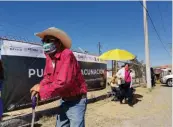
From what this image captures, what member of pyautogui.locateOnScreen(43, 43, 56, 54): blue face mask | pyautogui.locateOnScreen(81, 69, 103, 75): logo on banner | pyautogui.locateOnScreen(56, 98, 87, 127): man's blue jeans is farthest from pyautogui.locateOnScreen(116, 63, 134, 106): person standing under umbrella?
pyautogui.locateOnScreen(43, 43, 56, 54): blue face mask

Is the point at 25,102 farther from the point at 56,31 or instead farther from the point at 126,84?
the point at 126,84

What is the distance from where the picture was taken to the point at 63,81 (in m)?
3.56

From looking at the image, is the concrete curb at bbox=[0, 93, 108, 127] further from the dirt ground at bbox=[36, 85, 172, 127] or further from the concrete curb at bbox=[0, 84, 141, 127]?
the dirt ground at bbox=[36, 85, 172, 127]

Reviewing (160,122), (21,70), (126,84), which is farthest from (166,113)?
(21,70)

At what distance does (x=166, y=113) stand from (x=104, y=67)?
21.5ft

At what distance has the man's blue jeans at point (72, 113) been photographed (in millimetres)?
3877

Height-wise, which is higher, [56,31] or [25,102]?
[56,31]

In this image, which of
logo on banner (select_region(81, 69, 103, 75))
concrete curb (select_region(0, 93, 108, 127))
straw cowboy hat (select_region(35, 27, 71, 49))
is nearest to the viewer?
straw cowboy hat (select_region(35, 27, 71, 49))

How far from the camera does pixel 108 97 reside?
563 inches

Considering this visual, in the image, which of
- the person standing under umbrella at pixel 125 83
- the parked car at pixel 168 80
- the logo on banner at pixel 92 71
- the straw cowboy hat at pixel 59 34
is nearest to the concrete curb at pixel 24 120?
the straw cowboy hat at pixel 59 34

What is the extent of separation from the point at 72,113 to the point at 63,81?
532 millimetres

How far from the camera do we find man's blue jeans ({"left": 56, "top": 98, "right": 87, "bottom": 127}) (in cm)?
388

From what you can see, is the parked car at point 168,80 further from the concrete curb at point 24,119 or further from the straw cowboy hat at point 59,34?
the straw cowboy hat at point 59,34

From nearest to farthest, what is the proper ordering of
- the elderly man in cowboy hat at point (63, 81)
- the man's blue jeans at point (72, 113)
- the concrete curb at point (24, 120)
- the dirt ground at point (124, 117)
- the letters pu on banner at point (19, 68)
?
1. the elderly man in cowboy hat at point (63, 81)
2. the man's blue jeans at point (72, 113)
3. the concrete curb at point (24, 120)
4. the letters pu on banner at point (19, 68)
5. the dirt ground at point (124, 117)
